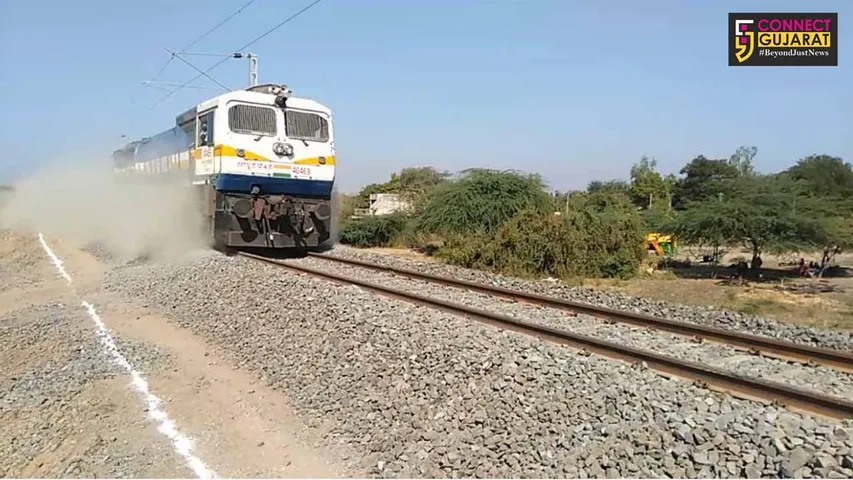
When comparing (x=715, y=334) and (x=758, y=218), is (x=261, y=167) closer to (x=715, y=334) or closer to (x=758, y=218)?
(x=715, y=334)

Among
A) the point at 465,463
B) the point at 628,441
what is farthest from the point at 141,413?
the point at 628,441

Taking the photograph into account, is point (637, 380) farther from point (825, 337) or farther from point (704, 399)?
point (825, 337)

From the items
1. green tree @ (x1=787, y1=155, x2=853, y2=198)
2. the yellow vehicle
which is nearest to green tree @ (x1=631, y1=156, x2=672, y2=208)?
green tree @ (x1=787, y1=155, x2=853, y2=198)

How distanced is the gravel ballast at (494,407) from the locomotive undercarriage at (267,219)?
20.8 ft

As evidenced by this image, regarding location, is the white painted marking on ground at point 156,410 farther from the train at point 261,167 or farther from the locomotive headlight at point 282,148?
the locomotive headlight at point 282,148

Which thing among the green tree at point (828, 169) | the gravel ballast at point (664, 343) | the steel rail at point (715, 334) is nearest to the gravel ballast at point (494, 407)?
the gravel ballast at point (664, 343)

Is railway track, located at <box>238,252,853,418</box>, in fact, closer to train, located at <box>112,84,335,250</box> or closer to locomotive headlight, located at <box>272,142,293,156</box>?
train, located at <box>112,84,335,250</box>

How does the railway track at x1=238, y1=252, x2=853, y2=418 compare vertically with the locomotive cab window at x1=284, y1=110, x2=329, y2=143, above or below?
below

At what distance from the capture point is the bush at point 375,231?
2578 cm

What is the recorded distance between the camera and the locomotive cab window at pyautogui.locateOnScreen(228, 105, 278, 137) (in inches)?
590

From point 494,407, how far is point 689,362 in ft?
7.12

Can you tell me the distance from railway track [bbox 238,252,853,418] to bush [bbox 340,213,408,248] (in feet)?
45.7

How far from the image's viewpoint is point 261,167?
15.3 metres

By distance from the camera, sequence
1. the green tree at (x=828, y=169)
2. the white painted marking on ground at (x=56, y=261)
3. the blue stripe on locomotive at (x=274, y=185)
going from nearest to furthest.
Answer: the blue stripe on locomotive at (x=274, y=185) < the white painted marking on ground at (x=56, y=261) < the green tree at (x=828, y=169)
